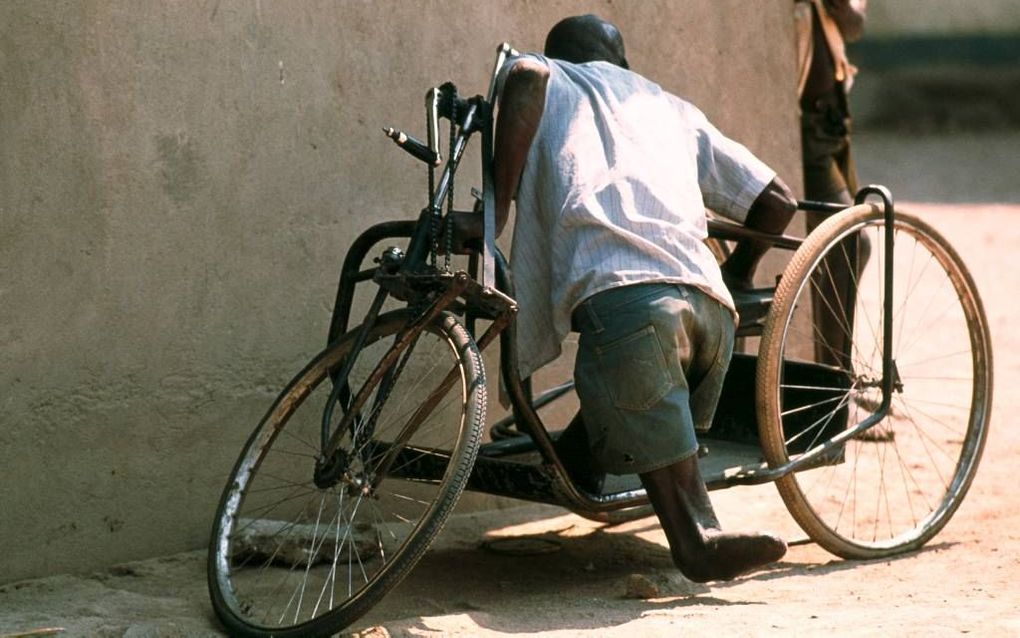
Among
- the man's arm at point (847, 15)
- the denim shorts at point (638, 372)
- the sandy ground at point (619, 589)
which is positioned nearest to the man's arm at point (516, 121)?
the denim shorts at point (638, 372)

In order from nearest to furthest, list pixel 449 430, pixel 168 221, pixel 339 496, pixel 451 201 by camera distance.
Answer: pixel 451 201
pixel 168 221
pixel 339 496
pixel 449 430

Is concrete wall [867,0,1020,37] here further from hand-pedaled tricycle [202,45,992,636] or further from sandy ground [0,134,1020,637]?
hand-pedaled tricycle [202,45,992,636]

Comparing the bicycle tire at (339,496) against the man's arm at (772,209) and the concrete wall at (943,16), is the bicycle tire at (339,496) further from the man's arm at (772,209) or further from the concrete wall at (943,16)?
the concrete wall at (943,16)

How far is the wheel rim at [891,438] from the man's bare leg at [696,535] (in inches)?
16.5

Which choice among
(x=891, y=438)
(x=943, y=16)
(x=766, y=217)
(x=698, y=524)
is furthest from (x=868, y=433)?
(x=943, y=16)

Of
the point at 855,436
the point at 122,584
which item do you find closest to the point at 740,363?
the point at 855,436

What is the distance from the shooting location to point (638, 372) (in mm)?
3682

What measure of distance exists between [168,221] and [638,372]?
1.30 m

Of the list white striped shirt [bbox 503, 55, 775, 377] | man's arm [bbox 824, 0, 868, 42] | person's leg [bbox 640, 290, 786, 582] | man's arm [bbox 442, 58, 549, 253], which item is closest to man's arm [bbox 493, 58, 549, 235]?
man's arm [bbox 442, 58, 549, 253]

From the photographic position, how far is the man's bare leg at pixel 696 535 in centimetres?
367

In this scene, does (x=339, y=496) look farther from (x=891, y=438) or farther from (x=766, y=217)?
(x=891, y=438)

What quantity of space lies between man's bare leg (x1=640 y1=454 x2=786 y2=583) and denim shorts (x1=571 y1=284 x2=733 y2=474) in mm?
62

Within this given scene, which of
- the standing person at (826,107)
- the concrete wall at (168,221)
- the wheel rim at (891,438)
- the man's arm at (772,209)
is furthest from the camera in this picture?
the standing person at (826,107)

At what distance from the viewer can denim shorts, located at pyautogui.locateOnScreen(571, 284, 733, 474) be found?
12.1 feet
